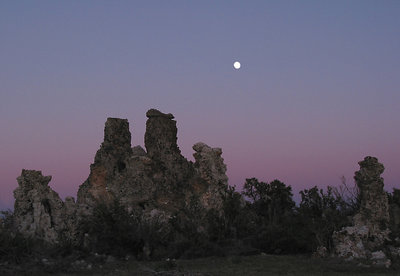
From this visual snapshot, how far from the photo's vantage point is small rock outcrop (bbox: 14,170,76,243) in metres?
25.4

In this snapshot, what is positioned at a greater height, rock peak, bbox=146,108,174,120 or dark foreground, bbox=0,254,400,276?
rock peak, bbox=146,108,174,120

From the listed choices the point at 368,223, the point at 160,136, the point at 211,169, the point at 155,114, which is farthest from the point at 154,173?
the point at 368,223

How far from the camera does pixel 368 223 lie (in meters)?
24.4

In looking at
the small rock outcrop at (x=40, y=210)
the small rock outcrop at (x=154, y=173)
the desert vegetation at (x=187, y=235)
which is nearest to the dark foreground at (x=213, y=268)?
the desert vegetation at (x=187, y=235)

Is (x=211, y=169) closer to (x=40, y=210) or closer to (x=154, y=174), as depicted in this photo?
(x=154, y=174)

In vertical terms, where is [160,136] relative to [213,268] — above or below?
above

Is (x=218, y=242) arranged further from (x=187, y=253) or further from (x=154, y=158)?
(x=154, y=158)

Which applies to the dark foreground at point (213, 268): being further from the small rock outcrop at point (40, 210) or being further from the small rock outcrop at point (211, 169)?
the small rock outcrop at point (211, 169)

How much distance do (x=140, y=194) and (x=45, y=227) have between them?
23.3 ft

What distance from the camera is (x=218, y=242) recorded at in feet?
93.5

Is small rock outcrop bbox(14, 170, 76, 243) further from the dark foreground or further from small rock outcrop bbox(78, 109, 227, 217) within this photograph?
the dark foreground

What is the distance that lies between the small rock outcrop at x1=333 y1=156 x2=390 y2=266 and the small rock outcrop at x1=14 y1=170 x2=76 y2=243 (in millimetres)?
12758

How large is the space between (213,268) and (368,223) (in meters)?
7.82

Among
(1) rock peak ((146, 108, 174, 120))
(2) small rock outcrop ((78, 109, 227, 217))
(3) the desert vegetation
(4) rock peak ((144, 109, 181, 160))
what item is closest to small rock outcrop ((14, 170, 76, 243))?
(3) the desert vegetation
